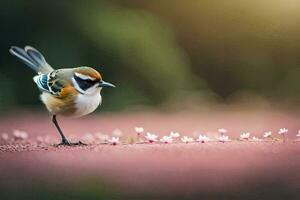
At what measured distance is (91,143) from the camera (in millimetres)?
2441

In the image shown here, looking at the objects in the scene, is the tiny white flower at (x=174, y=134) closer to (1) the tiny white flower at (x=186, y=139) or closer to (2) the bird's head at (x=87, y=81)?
(1) the tiny white flower at (x=186, y=139)

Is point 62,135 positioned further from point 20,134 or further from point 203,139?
point 203,139

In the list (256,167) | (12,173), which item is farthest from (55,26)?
(256,167)

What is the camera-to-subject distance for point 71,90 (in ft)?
7.59

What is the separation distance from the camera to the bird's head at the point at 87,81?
2318 millimetres

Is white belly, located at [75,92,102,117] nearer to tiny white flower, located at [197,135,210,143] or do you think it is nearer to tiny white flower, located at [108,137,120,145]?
tiny white flower, located at [108,137,120,145]

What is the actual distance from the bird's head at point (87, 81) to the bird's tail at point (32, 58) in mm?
139

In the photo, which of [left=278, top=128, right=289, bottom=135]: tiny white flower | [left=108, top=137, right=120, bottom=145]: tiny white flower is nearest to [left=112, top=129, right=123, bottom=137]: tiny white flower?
[left=108, top=137, right=120, bottom=145]: tiny white flower

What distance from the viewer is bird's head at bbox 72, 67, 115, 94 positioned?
2.32 meters

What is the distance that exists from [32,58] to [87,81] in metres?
0.25

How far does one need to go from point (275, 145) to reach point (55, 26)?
2.55 ft

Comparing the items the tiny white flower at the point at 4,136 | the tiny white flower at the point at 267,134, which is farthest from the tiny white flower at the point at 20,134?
the tiny white flower at the point at 267,134

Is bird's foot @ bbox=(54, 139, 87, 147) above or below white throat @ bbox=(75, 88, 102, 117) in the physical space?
below

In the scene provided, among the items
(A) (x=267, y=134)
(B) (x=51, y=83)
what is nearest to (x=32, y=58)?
(B) (x=51, y=83)
